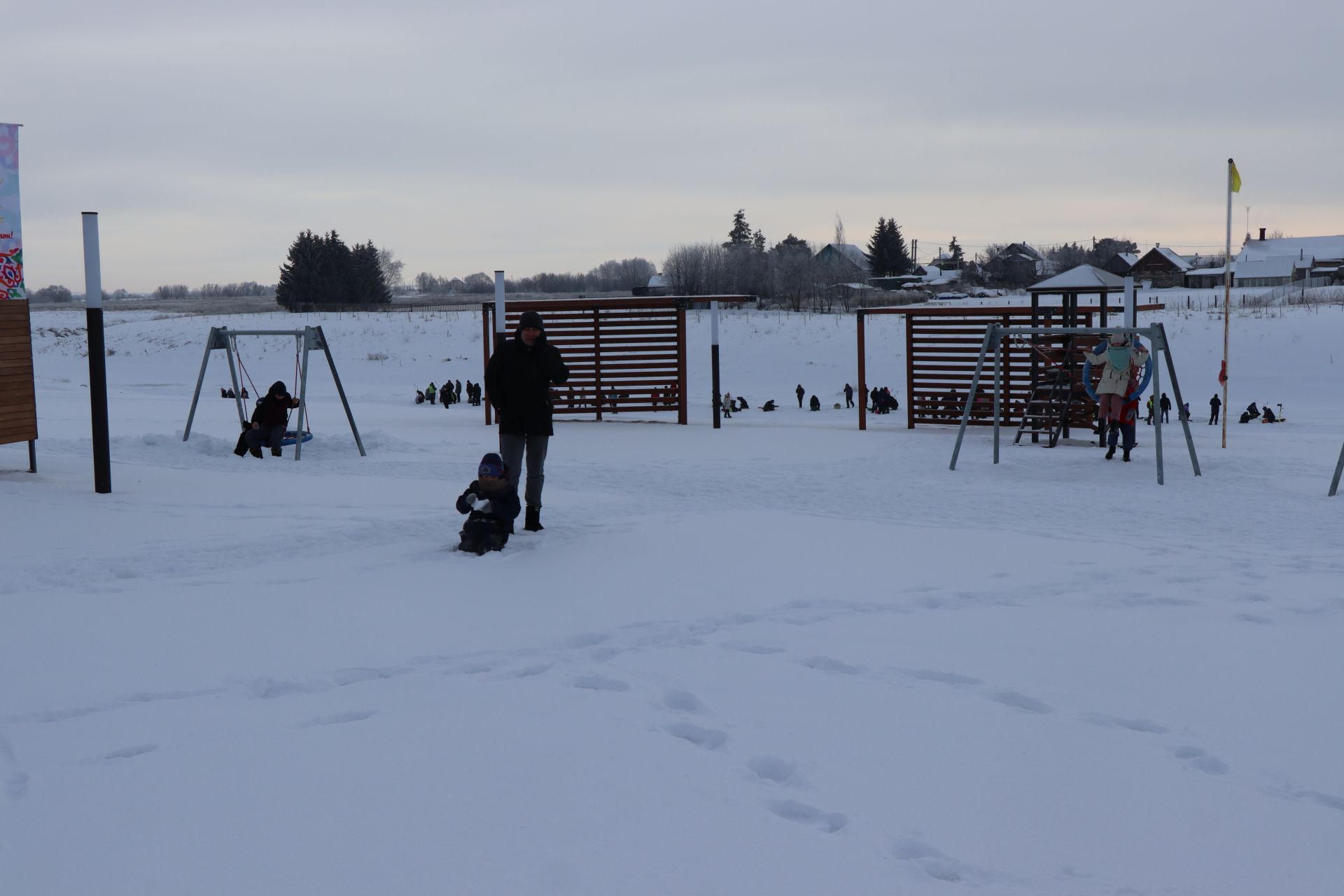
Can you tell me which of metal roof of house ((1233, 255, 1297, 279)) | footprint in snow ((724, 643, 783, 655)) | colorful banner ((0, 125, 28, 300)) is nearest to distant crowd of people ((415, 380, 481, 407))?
colorful banner ((0, 125, 28, 300))

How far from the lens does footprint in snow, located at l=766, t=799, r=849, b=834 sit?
3314mm

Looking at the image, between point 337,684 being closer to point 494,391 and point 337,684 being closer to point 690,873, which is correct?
point 690,873

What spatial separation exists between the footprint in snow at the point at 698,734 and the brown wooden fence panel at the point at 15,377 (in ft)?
25.7

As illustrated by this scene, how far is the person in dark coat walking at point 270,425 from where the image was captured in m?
12.3

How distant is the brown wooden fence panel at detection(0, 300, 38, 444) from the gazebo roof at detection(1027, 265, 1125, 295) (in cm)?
1176

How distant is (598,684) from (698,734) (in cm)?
67

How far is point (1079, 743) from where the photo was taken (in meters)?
3.97

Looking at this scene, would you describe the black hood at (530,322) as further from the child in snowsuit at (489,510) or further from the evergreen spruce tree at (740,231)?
the evergreen spruce tree at (740,231)

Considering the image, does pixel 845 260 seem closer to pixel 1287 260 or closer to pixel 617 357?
pixel 1287 260

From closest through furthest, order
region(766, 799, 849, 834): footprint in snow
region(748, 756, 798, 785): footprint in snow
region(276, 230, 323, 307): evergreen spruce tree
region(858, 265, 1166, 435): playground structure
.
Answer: region(766, 799, 849, 834): footprint in snow → region(748, 756, 798, 785): footprint in snow → region(858, 265, 1166, 435): playground structure → region(276, 230, 323, 307): evergreen spruce tree

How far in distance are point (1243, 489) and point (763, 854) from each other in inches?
338

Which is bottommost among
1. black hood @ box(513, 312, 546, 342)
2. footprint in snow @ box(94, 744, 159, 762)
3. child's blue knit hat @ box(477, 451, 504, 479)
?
footprint in snow @ box(94, 744, 159, 762)

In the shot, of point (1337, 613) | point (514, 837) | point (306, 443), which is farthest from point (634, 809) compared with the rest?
point (306, 443)

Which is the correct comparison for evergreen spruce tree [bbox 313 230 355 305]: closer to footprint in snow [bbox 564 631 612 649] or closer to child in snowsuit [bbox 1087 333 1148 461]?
child in snowsuit [bbox 1087 333 1148 461]
